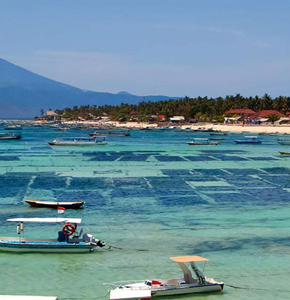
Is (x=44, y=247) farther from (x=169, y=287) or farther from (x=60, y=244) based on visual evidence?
(x=169, y=287)

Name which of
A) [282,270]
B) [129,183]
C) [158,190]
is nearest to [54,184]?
[129,183]

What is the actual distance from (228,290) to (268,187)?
30.9 meters

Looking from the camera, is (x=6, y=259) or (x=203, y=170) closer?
(x=6, y=259)

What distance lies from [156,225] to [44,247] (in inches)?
383

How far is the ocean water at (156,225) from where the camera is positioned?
24391mm

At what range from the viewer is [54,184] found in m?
54.8

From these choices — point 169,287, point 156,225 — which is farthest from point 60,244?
point 156,225

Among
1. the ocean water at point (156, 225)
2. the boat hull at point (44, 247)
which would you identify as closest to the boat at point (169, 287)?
the ocean water at point (156, 225)

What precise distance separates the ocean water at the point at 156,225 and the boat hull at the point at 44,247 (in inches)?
12.8

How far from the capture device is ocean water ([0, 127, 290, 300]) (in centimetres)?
2439

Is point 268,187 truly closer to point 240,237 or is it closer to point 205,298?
point 240,237

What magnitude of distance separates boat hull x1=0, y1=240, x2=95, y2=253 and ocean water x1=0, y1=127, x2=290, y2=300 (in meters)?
0.33

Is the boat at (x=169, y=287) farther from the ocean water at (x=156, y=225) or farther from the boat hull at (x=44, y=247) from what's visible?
the boat hull at (x=44, y=247)

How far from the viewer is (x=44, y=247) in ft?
88.7
